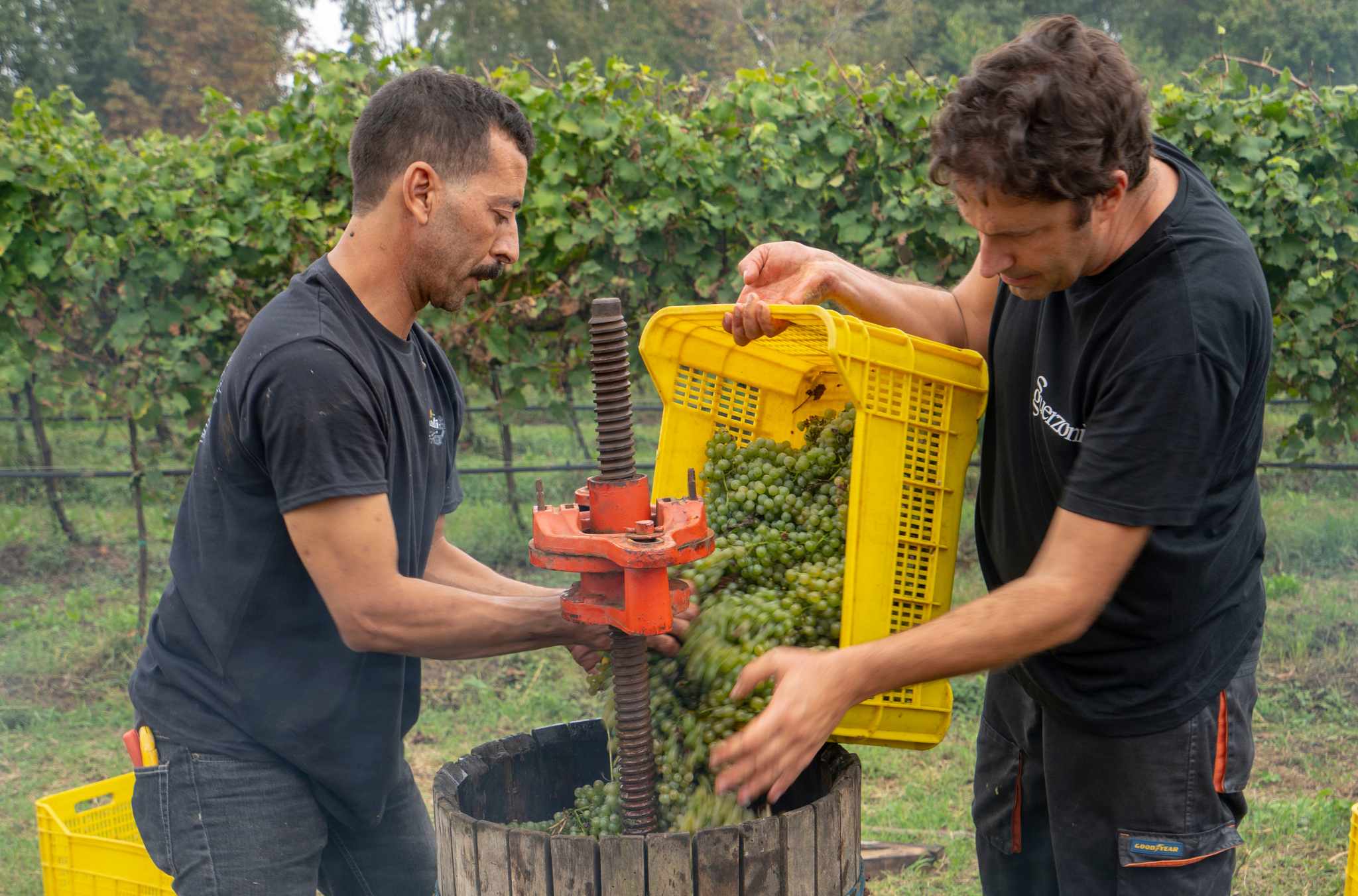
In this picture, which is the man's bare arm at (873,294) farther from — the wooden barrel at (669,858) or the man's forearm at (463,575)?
the wooden barrel at (669,858)

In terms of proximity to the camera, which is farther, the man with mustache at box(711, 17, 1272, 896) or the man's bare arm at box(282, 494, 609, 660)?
the man's bare arm at box(282, 494, 609, 660)

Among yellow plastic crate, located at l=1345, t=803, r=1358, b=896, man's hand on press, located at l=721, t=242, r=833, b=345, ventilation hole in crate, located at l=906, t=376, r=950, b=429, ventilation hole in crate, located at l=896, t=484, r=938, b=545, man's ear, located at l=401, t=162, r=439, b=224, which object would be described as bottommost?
yellow plastic crate, located at l=1345, t=803, r=1358, b=896

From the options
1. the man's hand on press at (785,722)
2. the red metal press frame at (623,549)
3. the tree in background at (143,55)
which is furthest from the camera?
the tree in background at (143,55)

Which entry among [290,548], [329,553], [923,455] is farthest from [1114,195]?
[290,548]

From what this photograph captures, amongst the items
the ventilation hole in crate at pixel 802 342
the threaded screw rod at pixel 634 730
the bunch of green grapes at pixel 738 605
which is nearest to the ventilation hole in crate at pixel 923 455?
the bunch of green grapes at pixel 738 605

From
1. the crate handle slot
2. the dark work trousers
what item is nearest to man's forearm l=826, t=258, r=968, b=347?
the dark work trousers

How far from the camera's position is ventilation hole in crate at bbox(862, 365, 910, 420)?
7.36ft

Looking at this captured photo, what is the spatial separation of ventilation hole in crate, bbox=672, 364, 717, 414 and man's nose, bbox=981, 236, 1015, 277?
752 mm

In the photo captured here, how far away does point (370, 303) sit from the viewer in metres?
2.46

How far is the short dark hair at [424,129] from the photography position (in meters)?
2.40

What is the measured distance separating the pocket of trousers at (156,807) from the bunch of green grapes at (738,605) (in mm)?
767

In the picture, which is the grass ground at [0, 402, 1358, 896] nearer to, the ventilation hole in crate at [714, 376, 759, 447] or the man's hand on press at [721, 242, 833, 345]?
the ventilation hole in crate at [714, 376, 759, 447]

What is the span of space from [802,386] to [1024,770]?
3.42 ft

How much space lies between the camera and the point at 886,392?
2271 millimetres
